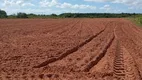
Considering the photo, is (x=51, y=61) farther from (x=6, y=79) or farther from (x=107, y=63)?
(x=6, y=79)

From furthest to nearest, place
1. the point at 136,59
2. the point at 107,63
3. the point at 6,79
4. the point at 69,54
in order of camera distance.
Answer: the point at 69,54, the point at 136,59, the point at 107,63, the point at 6,79

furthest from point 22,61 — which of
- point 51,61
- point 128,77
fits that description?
point 128,77

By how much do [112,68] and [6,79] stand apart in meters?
3.72

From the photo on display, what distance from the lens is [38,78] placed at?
9727 millimetres

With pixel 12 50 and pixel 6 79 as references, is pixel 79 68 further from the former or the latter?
pixel 12 50

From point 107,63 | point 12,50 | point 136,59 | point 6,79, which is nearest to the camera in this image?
point 6,79

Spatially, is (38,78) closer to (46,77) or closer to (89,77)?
(46,77)

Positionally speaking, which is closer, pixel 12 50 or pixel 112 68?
pixel 112 68

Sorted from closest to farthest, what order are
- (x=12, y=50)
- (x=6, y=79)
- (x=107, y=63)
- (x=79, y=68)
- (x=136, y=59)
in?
1. (x=6, y=79)
2. (x=79, y=68)
3. (x=107, y=63)
4. (x=136, y=59)
5. (x=12, y=50)

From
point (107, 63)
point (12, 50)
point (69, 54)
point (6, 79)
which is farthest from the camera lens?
point (12, 50)

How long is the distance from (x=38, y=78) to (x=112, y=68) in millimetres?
2804

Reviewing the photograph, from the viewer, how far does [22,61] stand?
12.5 meters

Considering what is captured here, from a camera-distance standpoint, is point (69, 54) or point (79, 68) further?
point (69, 54)

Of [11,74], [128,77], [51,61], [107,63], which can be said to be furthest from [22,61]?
[128,77]
